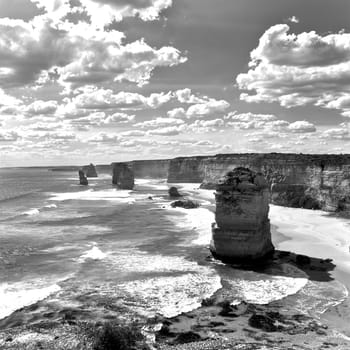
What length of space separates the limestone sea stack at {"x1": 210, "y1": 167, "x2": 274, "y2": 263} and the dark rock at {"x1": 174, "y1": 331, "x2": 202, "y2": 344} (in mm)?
10876

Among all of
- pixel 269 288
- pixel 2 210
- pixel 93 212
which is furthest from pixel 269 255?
pixel 2 210

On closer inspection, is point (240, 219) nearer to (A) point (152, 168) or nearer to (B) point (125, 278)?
(B) point (125, 278)

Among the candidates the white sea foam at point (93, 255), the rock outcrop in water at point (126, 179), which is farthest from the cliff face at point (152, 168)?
the white sea foam at point (93, 255)

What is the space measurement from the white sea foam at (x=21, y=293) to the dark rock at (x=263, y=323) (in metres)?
11.1

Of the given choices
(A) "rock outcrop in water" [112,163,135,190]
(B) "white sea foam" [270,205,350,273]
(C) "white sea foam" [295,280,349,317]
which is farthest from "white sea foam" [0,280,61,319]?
(A) "rock outcrop in water" [112,163,135,190]

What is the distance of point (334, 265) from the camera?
82.5 feet

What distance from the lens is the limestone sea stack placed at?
2522 cm

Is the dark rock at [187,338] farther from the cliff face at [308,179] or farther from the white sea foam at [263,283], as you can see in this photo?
the cliff face at [308,179]

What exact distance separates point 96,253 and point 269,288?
1441cm

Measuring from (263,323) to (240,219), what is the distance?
995cm

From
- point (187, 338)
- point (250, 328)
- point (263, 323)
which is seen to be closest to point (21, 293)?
point (187, 338)

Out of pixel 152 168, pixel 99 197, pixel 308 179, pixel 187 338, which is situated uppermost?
pixel 308 179

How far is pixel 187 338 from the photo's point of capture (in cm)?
1485

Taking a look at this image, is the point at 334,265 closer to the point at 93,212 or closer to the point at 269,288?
the point at 269,288
